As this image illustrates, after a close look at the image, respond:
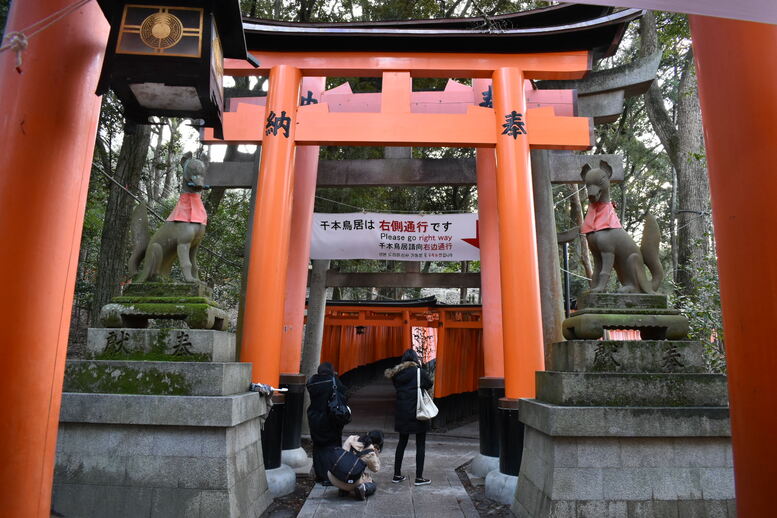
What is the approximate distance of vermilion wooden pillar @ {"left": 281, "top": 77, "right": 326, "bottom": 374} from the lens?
773 cm

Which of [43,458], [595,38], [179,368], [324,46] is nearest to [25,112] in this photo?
[43,458]

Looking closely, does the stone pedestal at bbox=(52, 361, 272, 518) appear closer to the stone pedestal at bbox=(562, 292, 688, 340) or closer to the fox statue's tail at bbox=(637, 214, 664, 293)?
the stone pedestal at bbox=(562, 292, 688, 340)

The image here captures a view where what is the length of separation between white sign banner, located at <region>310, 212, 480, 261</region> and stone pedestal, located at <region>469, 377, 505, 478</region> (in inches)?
122

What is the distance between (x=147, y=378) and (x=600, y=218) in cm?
412

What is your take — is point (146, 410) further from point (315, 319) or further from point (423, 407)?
point (315, 319)

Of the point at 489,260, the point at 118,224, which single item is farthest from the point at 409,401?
the point at 118,224

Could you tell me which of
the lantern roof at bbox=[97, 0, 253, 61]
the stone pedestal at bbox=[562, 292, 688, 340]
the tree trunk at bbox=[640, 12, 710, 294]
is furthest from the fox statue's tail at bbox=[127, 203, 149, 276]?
the tree trunk at bbox=[640, 12, 710, 294]

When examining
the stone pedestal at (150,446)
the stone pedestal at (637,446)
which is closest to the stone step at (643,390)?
the stone pedestal at (637,446)

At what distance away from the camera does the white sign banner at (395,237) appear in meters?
9.52

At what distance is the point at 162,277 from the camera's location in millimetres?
4816

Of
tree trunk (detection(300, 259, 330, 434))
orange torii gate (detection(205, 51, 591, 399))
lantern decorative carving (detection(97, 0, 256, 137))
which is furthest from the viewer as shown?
tree trunk (detection(300, 259, 330, 434))

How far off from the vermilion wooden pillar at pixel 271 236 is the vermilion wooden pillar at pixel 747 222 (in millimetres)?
4586

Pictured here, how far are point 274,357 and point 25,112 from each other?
3816 millimetres

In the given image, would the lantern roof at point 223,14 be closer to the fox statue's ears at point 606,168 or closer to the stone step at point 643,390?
the fox statue's ears at point 606,168
